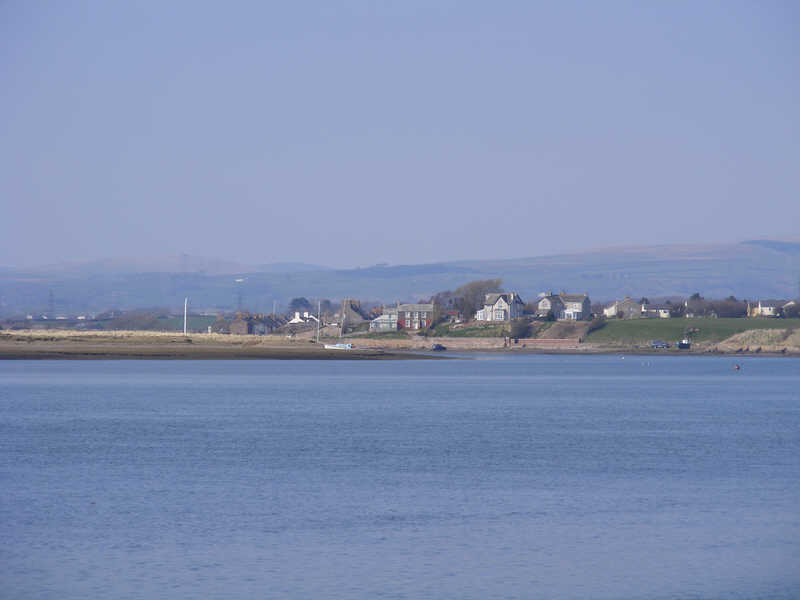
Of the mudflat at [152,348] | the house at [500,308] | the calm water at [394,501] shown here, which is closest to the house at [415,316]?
the house at [500,308]

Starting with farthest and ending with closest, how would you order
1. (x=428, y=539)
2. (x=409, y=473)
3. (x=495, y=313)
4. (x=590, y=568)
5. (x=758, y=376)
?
1. (x=495, y=313)
2. (x=758, y=376)
3. (x=409, y=473)
4. (x=428, y=539)
5. (x=590, y=568)

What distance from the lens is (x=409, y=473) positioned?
111 ft

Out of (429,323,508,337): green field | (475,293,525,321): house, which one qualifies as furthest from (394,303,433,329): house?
(429,323,508,337): green field

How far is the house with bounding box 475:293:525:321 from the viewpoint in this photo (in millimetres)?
191250

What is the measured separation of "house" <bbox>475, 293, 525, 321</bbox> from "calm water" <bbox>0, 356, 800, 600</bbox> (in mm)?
130075

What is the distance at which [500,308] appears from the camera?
19150 centimetres

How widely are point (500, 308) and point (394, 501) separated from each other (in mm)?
163765

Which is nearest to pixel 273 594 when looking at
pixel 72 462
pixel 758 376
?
pixel 72 462

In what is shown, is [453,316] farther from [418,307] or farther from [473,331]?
[473,331]

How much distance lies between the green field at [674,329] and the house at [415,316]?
102ft

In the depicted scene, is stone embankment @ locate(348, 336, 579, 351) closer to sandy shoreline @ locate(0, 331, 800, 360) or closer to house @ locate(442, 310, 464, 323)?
sandy shoreline @ locate(0, 331, 800, 360)

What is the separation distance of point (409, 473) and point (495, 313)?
158376mm

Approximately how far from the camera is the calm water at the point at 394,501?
20.6m

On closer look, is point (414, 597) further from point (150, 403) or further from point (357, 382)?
point (357, 382)
